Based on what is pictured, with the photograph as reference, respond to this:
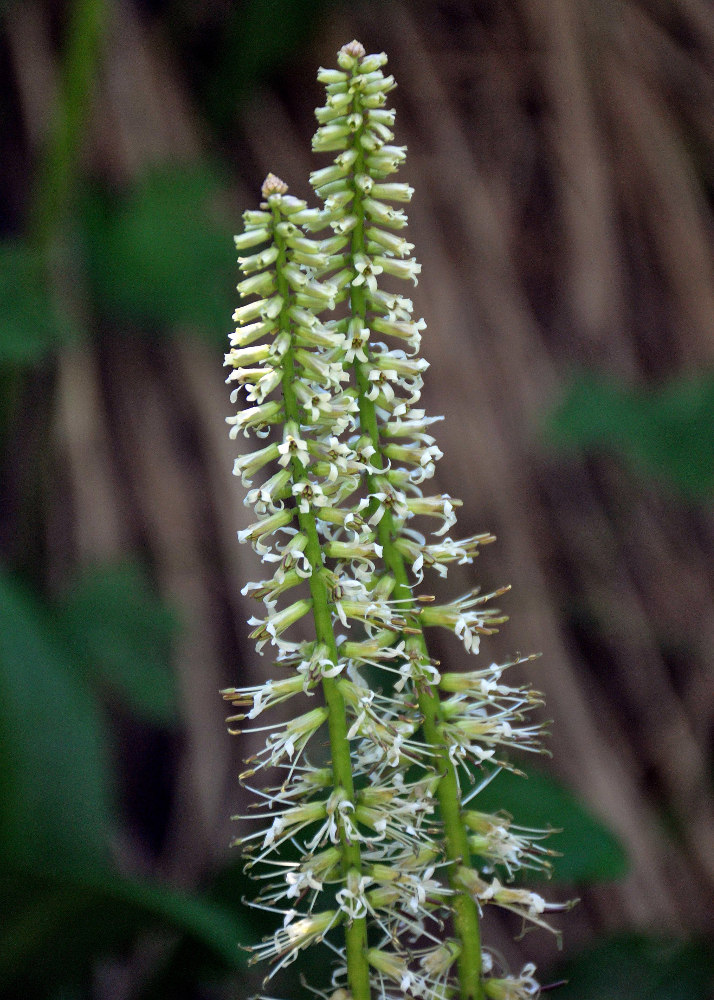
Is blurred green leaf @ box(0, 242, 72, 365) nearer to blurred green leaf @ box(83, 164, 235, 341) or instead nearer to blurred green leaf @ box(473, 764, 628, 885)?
blurred green leaf @ box(83, 164, 235, 341)

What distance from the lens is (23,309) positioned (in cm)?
152

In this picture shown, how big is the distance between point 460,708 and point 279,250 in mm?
329

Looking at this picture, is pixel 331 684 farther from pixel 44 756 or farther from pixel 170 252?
pixel 170 252

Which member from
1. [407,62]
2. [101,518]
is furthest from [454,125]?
[101,518]

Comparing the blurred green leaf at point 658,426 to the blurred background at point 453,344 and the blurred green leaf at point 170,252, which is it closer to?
the blurred background at point 453,344

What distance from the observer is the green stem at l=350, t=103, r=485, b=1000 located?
602 millimetres

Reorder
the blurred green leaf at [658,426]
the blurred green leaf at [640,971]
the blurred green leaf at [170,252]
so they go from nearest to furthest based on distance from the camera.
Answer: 1. the blurred green leaf at [640,971]
2. the blurred green leaf at [658,426]
3. the blurred green leaf at [170,252]

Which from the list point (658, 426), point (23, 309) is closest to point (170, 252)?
point (23, 309)

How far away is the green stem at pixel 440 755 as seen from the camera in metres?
0.60

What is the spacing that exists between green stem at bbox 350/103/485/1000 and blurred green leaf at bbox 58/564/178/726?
1192 mm

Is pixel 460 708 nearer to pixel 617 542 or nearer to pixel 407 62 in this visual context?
pixel 617 542

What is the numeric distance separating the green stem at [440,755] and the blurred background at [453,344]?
1.31 m

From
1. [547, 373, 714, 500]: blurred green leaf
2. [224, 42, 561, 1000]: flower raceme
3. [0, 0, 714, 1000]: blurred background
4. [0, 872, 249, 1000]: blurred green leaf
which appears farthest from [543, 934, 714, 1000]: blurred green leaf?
[0, 0, 714, 1000]: blurred background

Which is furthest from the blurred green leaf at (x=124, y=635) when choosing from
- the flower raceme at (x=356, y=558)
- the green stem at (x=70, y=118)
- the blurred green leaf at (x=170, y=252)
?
the flower raceme at (x=356, y=558)
